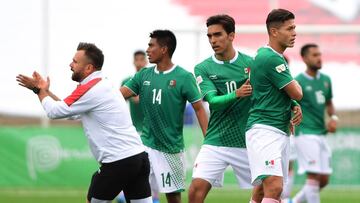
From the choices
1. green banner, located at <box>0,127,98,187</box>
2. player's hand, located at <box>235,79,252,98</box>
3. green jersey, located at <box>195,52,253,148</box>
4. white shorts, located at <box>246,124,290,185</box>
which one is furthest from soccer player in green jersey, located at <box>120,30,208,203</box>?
green banner, located at <box>0,127,98,187</box>

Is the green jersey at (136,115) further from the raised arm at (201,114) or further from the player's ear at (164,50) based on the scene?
the raised arm at (201,114)

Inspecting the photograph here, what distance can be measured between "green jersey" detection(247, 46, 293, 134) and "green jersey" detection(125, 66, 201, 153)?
154cm

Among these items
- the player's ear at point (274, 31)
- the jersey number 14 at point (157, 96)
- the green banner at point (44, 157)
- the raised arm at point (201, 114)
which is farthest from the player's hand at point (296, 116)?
the green banner at point (44, 157)

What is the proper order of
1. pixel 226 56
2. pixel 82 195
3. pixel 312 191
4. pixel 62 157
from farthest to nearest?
pixel 62 157 → pixel 82 195 → pixel 312 191 → pixel 226 56

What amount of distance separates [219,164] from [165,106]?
1.08 metres

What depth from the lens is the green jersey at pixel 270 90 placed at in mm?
11000

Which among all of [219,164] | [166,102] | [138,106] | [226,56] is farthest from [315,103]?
[219,164]

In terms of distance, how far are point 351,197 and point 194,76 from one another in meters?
7.78

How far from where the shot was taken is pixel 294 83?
10992mm

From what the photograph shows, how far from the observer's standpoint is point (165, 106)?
12664 millimetres

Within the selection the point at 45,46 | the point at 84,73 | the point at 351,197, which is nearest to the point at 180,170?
the point at 84,73

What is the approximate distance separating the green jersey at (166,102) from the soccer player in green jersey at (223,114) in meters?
0.57

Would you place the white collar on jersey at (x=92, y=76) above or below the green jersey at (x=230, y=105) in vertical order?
above

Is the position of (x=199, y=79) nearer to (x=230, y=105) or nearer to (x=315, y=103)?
(x=230, y=105)
